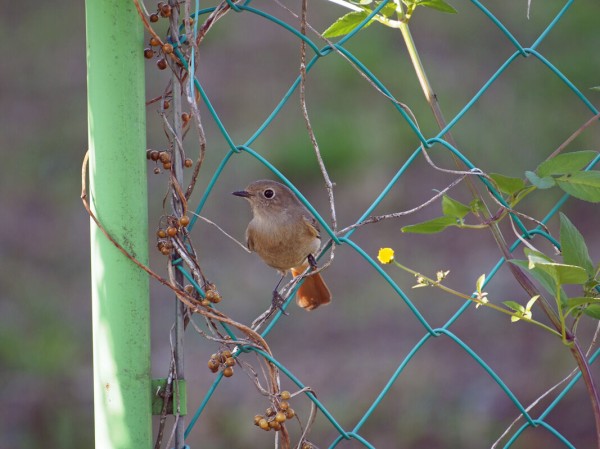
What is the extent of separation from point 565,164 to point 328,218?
3595 mm

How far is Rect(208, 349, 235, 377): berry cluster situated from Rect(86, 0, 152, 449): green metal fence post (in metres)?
0.12

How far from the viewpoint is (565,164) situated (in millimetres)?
1719

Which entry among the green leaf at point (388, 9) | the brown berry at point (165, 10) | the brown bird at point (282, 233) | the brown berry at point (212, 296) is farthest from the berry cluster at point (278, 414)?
the brown bird at point (282, 233)

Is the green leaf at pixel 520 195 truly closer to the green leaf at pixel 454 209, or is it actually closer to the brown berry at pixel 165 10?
the green leaf at pixel 454 209

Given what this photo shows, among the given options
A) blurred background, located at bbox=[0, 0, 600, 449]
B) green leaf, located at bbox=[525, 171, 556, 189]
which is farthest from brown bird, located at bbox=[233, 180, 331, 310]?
green leaf, located at bbox=[525, 171, 556, 189]

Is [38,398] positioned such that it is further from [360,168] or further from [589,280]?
[589,280]

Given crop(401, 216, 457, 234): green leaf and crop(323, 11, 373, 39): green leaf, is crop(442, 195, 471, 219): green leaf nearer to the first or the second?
crop(401, 216, 457, 234): green leaf

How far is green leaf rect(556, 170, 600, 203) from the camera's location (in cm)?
173

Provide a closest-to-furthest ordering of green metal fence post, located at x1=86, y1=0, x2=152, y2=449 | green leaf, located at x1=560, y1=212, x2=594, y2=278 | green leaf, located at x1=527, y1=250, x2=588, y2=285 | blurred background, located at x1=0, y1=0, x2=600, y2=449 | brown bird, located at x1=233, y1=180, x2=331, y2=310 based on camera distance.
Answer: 1. green metal fence post, located at x1=86, y1=0, x2=152, y2=449
2. green leaf, located at x1=527, y1=250, x2=588, y2=285
3. green leaf, located at x1=560, y1=212, x2=594, y2=278
4. brown bird, located at x1=233, y1=180, x2=331, y2=310
5. blurred background, located at x1=0, y1=0, x2=600, y2=449

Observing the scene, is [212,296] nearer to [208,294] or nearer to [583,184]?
[208,294]

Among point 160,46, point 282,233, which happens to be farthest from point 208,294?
point 282,233

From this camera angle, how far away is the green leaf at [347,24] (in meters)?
1.81

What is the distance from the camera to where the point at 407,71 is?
604 centimetres

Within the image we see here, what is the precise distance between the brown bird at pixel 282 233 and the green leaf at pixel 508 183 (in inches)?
52.0
